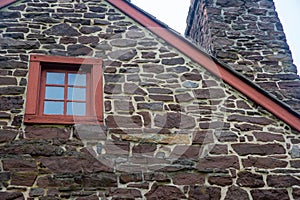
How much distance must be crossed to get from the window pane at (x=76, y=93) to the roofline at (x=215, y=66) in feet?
5.35

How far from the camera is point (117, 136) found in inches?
234

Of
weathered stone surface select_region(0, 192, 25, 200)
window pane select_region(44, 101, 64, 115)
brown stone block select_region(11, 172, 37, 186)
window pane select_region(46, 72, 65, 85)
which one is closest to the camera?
weathered stone surface select_region(0, 192, 25, 200)

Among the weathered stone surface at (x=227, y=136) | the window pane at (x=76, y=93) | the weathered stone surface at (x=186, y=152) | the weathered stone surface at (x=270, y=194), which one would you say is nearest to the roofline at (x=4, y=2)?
the window pane at (x=76, y=93)

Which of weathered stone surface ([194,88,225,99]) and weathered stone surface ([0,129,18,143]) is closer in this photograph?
weathered stone surface ([0,129,18,143])

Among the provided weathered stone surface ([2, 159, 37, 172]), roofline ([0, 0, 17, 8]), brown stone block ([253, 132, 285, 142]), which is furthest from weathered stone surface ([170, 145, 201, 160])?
roofline ([0, 0, 17, 8])

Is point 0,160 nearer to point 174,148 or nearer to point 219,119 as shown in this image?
point 174,148

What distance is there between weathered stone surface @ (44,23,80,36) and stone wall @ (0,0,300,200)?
2 cm

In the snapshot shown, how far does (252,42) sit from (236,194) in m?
4.11

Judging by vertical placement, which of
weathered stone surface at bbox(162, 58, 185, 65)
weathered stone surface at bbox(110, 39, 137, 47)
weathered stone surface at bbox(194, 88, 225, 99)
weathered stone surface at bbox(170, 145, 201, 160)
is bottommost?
weathered stone surface at bbox(170, 145, 201, 160)

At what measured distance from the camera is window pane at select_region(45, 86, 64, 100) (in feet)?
20.8

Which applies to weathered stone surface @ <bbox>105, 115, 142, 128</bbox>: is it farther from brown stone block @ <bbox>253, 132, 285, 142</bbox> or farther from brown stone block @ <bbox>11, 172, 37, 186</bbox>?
brown stone block @ <bbox>253, 132, 285, 142</bbox>

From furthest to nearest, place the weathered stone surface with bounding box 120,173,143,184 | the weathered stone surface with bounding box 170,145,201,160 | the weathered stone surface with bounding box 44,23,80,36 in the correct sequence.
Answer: the weathered stone surface with bounding box 44,23,80,36, the weathered stone surface with bounding box 170,145,201,160, the weathered stone surface with bounding box 120,173,143,184

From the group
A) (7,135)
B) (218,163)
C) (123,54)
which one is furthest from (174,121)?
(7,135)

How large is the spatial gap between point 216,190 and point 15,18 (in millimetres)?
4254
